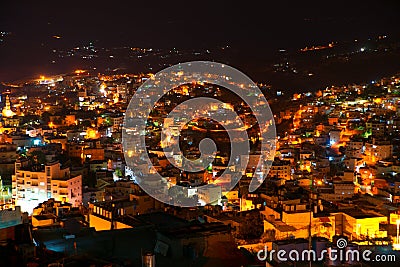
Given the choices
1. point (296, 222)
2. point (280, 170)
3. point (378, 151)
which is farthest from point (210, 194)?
point (378, 151)

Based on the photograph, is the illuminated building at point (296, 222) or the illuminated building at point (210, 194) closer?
the illuminated building at point (296, 222)

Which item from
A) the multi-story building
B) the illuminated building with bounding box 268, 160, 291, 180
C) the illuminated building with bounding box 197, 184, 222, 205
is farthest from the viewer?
the multi-story building

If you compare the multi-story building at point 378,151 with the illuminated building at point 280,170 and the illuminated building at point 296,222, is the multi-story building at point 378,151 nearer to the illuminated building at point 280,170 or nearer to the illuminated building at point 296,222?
the illuminated building at point 280,170

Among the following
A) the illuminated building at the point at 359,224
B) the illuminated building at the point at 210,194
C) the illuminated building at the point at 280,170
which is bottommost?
the illuminated building at the point at 359,224

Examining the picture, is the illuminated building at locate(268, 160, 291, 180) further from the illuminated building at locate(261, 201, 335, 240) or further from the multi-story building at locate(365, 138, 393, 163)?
the illuminated building at locate(261, 201, 335, 240)

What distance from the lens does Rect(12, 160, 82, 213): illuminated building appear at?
7238 mm

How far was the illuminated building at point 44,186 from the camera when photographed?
7238mm

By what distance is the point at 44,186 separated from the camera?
736cm

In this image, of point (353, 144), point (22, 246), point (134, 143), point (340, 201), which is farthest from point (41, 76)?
point (22, 246)

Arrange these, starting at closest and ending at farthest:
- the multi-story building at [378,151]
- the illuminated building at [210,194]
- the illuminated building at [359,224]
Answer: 1. the illuminated building at [359,224]
2. the illuminated building at [210,194]
3. the multi-story building at [378,151]

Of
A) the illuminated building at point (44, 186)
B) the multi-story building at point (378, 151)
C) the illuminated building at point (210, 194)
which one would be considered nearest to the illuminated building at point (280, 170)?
the illuminated building at point (210, 194)

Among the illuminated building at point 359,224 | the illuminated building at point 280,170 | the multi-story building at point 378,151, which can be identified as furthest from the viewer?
the multi-story building at point 378,151

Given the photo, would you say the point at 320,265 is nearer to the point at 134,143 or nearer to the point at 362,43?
the point at 134,143

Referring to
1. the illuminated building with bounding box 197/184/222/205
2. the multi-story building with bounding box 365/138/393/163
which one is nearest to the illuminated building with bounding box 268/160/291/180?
the illuminated building with bounding box 197/184/222/205
